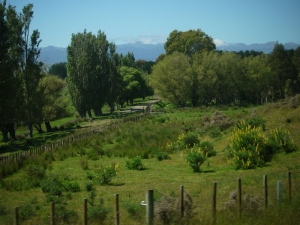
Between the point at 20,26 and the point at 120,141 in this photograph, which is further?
the point at 20,26

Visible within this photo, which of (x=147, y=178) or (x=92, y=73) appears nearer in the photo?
(x=147, y=178)

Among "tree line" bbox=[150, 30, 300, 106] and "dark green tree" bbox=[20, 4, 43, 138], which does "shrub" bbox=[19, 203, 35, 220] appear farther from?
"tree line" bbox=[150, 30, 300, 106]

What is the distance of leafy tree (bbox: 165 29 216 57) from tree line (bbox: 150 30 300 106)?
87 centimetres

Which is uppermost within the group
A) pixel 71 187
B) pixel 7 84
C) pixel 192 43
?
pixel 192 43

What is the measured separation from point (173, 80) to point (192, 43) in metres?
19.9

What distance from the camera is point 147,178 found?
18766 millimetres

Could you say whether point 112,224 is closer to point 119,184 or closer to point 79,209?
point 79,209

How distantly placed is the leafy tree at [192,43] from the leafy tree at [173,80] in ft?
44.8

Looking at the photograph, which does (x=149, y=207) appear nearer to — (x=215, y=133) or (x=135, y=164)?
(x=135, y=164)

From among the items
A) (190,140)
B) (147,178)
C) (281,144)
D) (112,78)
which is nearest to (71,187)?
(147,178)

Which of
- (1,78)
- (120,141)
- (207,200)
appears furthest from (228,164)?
(1,78)

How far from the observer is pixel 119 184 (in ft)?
58.0

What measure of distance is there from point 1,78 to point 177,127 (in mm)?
19324

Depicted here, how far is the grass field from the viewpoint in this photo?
30.3 feet
